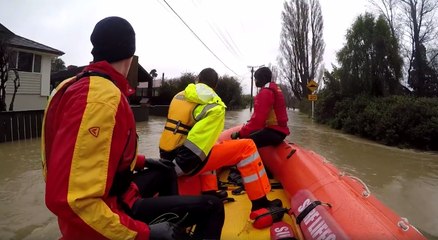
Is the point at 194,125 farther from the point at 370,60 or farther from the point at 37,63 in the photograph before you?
the point at 37,63

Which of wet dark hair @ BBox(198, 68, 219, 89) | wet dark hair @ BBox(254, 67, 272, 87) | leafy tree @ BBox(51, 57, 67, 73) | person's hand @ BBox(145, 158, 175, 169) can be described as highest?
leafy tree @ BBox(51, 57, 67, 73)

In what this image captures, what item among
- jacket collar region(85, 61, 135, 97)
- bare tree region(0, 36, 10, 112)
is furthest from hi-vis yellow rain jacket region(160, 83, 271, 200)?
bare tree region(0, 36, 10, 112)

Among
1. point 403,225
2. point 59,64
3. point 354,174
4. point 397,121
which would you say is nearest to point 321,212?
point 403,225

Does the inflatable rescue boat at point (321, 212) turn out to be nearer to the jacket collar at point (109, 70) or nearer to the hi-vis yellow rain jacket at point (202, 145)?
the hi-vis yellow rain jacket at point (202, 145)

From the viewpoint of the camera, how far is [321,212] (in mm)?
2369

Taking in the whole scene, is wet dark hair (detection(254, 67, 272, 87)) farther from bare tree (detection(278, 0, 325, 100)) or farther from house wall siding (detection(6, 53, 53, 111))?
bare tree (detection(278, 0, 325, 100))

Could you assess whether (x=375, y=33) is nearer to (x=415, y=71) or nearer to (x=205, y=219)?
(x=415, y=71)

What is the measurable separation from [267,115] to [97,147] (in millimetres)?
3065

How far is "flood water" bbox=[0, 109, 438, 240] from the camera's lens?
3.95 metres

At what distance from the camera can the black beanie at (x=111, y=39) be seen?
4.85 feet

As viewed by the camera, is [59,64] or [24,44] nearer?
[24,44]

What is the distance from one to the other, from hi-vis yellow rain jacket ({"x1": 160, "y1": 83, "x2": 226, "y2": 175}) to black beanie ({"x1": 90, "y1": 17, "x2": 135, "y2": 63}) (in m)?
1.27

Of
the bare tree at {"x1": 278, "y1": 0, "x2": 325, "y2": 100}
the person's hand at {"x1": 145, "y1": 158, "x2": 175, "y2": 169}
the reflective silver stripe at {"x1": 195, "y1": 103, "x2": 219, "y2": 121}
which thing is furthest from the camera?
the bare tree at {"x1": 278, "y1": 0, "x2": 325, "y2": 100}

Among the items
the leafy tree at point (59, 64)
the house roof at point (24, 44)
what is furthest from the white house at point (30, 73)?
the leafy tree at point (59, 64)
